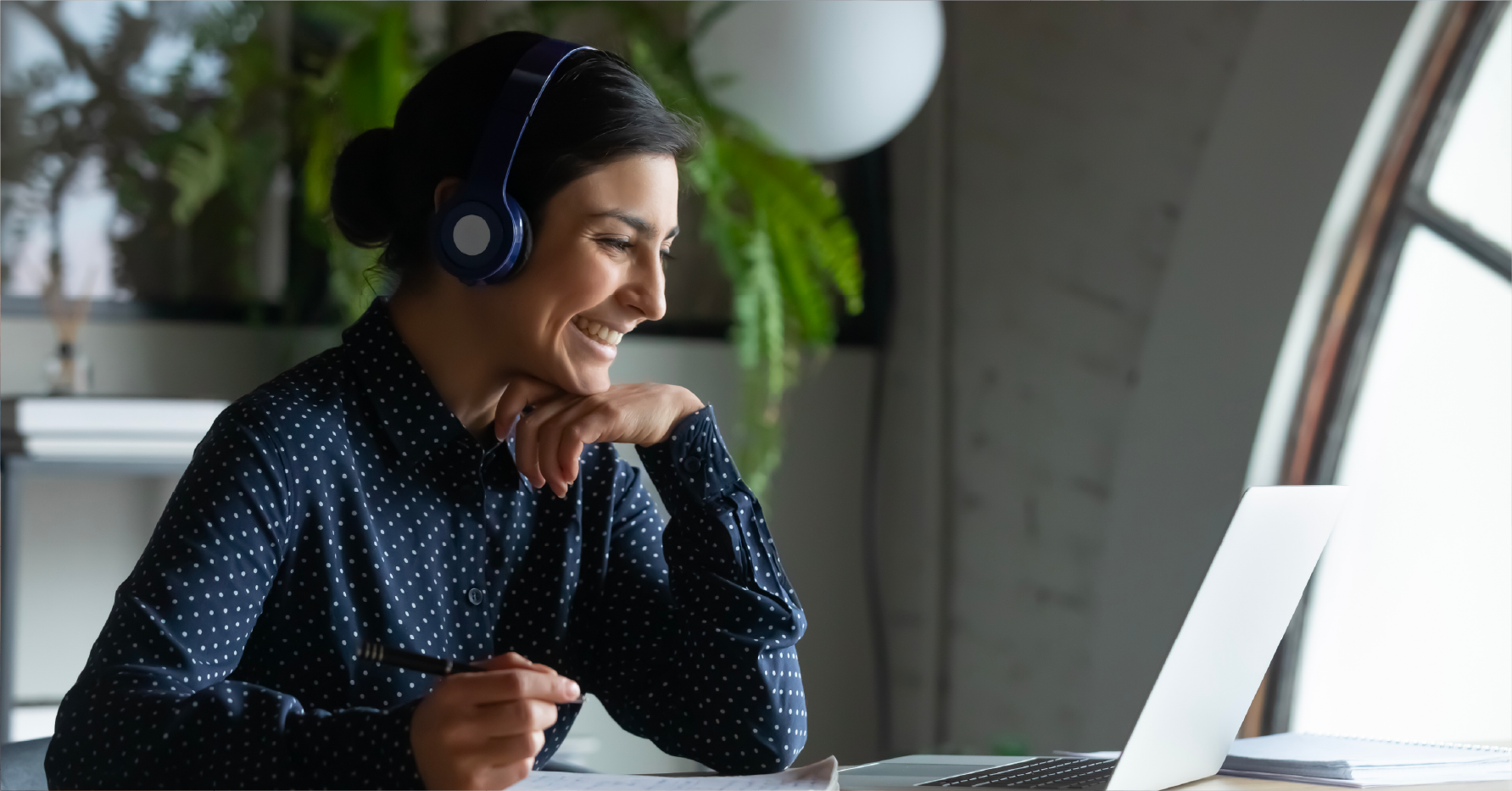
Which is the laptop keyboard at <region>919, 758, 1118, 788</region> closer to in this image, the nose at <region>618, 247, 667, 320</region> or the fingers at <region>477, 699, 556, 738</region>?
the fingers at <region>477, 699, 556, 738</region>

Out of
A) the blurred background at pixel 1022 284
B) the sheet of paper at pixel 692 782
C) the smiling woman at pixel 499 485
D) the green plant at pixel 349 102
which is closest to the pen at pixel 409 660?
the sheet of paper at pixel 692 782

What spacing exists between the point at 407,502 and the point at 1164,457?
1478 millimetres

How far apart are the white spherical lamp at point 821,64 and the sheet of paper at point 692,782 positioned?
1429mm

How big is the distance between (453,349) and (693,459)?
0.23 m

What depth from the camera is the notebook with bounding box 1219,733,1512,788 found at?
965 mm

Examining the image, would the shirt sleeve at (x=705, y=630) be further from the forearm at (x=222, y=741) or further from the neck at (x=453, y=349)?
the forearm at (x=222, y=741)

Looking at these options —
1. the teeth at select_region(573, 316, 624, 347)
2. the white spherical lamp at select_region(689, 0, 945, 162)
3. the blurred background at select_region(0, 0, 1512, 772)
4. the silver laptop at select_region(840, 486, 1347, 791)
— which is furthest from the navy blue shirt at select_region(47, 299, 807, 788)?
the white spherical lamp at select_region(689, 0, 945, 162)

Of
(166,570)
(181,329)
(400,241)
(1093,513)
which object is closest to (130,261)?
(181,329)

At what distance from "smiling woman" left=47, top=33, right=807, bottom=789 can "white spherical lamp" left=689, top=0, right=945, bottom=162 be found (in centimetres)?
100

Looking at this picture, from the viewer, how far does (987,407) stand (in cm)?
263

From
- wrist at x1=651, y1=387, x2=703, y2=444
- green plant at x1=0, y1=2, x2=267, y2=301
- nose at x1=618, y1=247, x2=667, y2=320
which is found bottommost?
wrist at x1=651, y1=387, x2=703, y2=444

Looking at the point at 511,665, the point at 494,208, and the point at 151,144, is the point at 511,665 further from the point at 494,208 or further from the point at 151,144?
the point at 151,144

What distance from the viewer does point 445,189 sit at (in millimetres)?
1127

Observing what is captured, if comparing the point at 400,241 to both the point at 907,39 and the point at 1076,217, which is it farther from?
the point at 1076,217
